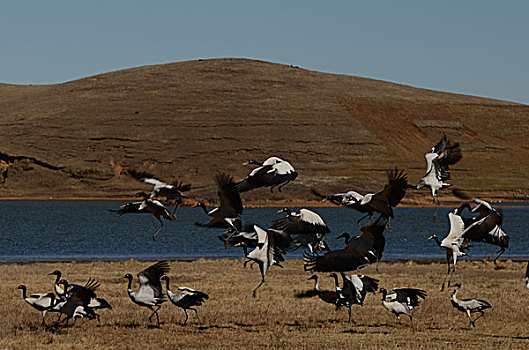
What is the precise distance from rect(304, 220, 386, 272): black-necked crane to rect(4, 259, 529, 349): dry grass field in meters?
1.34

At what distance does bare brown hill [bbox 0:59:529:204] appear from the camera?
115750 millimetres

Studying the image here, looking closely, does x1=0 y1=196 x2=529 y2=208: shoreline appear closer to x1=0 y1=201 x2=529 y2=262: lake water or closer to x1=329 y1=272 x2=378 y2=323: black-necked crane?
x1=0 y1=201 x2=529 y2=262: lake water

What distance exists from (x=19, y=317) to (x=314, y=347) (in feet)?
21.7

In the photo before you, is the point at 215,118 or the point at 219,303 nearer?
the point at 219,303

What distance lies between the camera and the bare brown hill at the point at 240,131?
11575cm

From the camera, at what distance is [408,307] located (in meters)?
16.6

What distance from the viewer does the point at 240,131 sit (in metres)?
128

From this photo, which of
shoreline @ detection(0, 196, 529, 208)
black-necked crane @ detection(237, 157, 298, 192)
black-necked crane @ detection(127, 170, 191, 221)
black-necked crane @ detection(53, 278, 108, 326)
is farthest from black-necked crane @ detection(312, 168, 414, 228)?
shoreline @ detection(0, 196, 529, 208)

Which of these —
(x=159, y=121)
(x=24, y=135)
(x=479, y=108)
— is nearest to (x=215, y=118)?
(x=159, y=121)

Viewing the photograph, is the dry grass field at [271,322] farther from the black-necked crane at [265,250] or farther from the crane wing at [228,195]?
the crane wing at [228,195]

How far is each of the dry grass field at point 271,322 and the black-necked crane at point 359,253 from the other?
4.38 ft

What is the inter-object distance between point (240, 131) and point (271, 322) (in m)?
111

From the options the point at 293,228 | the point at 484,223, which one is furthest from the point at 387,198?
the point at 484,223

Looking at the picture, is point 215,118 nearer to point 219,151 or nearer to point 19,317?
point 219,151
